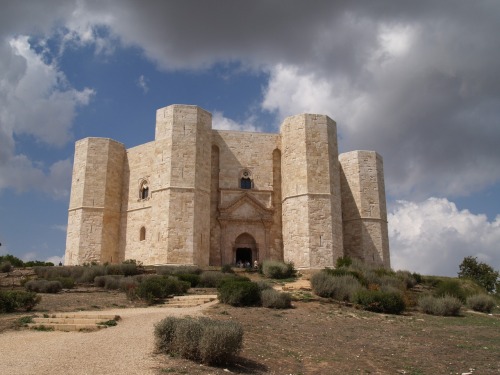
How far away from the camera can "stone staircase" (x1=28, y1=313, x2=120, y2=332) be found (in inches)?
347

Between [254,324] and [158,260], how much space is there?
14.0 metres

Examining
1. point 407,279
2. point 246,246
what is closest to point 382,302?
point 407,279

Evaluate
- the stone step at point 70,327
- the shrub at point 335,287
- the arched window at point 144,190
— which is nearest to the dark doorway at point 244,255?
the arched window at point 144,190

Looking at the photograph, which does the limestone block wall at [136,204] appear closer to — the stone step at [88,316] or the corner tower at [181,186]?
the corner tower at [181,186]

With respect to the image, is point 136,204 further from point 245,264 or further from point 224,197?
point 245,264

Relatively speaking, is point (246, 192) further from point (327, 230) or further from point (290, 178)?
point (327, 230)

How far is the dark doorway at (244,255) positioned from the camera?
2617cm

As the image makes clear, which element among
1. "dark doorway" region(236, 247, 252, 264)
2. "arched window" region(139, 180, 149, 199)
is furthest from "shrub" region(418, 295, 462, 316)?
"arched window" region(139, 180, 149, 199)

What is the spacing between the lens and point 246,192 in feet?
84.4

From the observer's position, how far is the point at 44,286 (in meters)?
14.9

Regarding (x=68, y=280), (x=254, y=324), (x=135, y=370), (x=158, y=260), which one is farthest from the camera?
(x=158, y=260)

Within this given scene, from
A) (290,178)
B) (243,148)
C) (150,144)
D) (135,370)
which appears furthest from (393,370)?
(150,144)

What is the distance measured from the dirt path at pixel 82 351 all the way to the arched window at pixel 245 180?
17353 millimetres

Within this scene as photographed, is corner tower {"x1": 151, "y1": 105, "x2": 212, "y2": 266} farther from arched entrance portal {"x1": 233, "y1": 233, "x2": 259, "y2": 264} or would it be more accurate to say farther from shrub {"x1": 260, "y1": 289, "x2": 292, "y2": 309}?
shrub {"x1": 260, "y1": 289, "x2": 292, "y2": 309}
